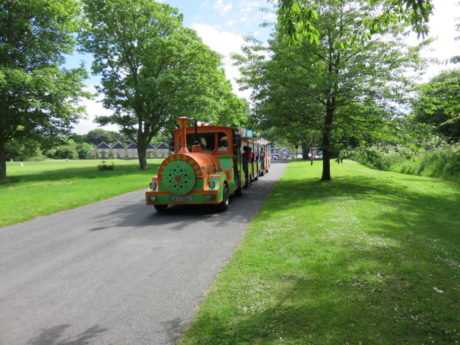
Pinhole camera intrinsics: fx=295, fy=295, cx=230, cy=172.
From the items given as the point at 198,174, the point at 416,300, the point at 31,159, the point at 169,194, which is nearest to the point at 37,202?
the point at 169,194

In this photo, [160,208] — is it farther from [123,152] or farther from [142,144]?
[123,152]

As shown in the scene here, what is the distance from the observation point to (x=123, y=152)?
124m

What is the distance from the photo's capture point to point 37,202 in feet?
37.3

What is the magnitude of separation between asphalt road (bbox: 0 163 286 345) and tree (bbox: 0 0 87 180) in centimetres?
1451

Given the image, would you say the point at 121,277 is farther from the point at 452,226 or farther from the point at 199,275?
the point at 452,226

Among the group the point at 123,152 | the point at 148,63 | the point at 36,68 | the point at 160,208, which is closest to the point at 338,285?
the point at 160,208

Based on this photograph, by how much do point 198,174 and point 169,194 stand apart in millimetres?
1082

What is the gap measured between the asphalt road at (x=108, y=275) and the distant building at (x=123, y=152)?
110 m

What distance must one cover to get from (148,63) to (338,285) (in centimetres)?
2731

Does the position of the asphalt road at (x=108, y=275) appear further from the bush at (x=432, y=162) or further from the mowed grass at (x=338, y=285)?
the bush at (x=432, y=162)

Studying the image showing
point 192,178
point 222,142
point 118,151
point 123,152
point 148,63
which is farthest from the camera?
point 118,151

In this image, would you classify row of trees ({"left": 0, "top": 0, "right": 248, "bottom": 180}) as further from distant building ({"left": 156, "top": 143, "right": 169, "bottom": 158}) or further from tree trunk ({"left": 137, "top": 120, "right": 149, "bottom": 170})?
distant building ({"left": 156, "top": 143, "right": 169, "bottom": 158})

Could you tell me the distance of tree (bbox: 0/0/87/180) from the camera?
62.1ft

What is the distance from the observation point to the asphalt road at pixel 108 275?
10.5ft
